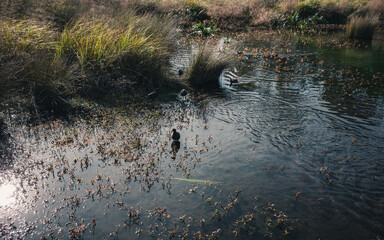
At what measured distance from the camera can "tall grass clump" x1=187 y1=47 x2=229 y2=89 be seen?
9.89 m

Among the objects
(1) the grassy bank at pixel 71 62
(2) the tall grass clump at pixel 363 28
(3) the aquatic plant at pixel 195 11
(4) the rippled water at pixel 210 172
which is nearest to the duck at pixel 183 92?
(4) the rippled water at pixel 210 172

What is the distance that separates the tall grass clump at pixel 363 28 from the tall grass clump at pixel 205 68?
456 inches

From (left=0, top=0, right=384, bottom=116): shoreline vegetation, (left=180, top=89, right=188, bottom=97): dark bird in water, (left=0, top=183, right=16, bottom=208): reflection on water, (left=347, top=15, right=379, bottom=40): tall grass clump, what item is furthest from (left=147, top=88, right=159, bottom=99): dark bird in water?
(left=347, top=15, right=379, bottom=40): tall grass clump

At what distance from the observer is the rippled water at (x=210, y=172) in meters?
4.28

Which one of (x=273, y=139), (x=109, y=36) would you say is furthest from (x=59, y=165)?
(x=109, y=36)

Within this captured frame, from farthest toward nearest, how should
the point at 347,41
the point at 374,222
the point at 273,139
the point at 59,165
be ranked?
the point at 347,41, the point at 273,139, the point at 59,165, the point at 374,222

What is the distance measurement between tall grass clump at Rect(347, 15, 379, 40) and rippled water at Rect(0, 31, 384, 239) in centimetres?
1033

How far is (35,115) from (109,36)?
3326 mm

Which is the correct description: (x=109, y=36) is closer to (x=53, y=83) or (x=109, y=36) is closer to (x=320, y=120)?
(x=53, y=83)

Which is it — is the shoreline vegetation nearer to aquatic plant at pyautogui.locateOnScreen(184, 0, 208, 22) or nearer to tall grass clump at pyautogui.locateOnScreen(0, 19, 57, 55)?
tall grass clump at pyautogui.locateOnScreen(0, 19, 57, 55)

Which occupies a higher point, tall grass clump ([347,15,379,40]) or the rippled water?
tall grass clump ([347,15,379,40])

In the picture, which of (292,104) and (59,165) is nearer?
(59,165)

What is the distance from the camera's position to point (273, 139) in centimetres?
662

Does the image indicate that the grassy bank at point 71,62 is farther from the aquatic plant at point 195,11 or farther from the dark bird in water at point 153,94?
the aquatic plant at point 195,11
